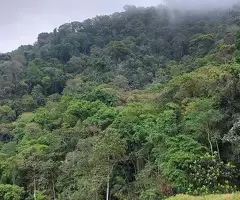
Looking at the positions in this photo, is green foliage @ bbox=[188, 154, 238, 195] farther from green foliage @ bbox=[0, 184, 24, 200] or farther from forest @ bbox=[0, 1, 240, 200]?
green foliage @ bbox=[0, 184, 24, 200]

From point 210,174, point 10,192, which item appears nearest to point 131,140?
point 210,174

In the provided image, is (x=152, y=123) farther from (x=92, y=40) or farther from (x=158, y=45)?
(x=92, y=40)

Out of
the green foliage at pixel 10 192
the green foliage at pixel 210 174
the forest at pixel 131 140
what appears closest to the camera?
the green foliage at pixel 210 174

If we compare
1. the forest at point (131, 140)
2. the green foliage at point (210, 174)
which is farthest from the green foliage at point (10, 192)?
the green foliage at point (210, 174)

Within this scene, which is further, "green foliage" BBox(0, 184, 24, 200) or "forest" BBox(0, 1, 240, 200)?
"green foliage" BBox(0, 184, 24, 200)

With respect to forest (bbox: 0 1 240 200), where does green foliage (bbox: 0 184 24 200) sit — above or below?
below

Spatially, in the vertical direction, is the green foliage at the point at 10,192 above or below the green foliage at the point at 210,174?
below

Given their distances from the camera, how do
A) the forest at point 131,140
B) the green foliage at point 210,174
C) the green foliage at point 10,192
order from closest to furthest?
the green foliage at point 210,174 → the forest at point 131,140 → the green foliage at point 10,192

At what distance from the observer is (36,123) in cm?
3697

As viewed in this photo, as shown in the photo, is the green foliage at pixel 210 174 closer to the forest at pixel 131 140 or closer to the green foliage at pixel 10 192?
the forest at pixel 131 140

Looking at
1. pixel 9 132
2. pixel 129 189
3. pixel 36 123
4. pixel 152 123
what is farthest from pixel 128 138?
pixel 9 132

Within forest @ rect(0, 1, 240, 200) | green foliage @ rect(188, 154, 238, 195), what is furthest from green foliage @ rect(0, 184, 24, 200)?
green foliage @ rect(188, 154, 238, 195)

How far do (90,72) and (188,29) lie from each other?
943 inches

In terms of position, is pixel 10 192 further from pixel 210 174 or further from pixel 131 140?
pixel 210 174
